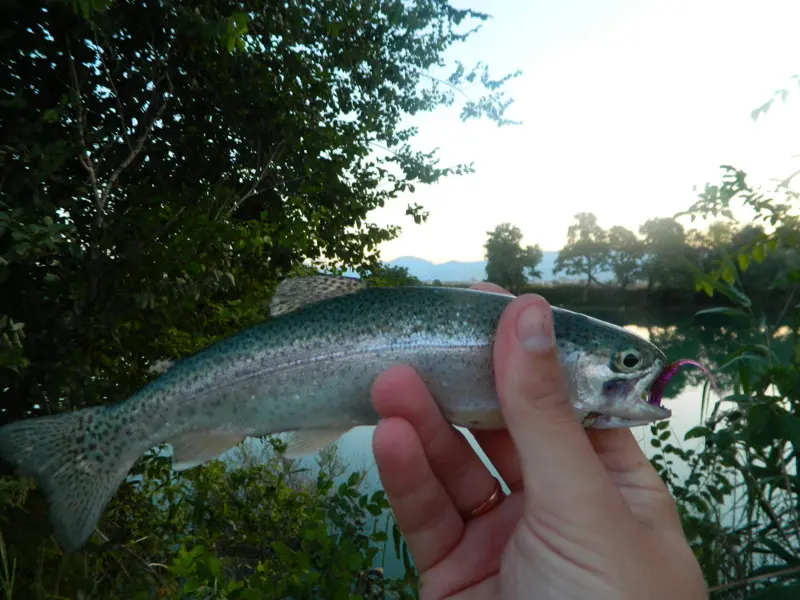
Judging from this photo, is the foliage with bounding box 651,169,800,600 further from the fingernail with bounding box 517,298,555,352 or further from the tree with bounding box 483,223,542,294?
the tree with bounding box 483,223,542,294

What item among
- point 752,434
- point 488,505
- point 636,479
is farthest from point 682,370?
point 636,479

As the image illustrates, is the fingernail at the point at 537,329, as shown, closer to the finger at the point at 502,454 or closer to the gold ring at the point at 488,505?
the finger at the point at 502,454

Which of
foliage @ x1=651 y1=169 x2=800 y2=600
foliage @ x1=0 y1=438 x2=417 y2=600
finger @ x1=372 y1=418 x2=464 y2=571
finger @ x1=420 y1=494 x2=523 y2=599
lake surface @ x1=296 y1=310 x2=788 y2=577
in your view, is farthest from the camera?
lake surface @ x1=296 y1=310 x2=788 y2=577

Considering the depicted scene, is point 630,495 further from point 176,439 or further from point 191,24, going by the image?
point 191,24

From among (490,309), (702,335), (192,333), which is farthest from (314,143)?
(702,335)

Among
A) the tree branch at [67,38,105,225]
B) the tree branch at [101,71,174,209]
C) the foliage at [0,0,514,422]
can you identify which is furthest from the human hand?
the tree branch at [101,71,174,209]
